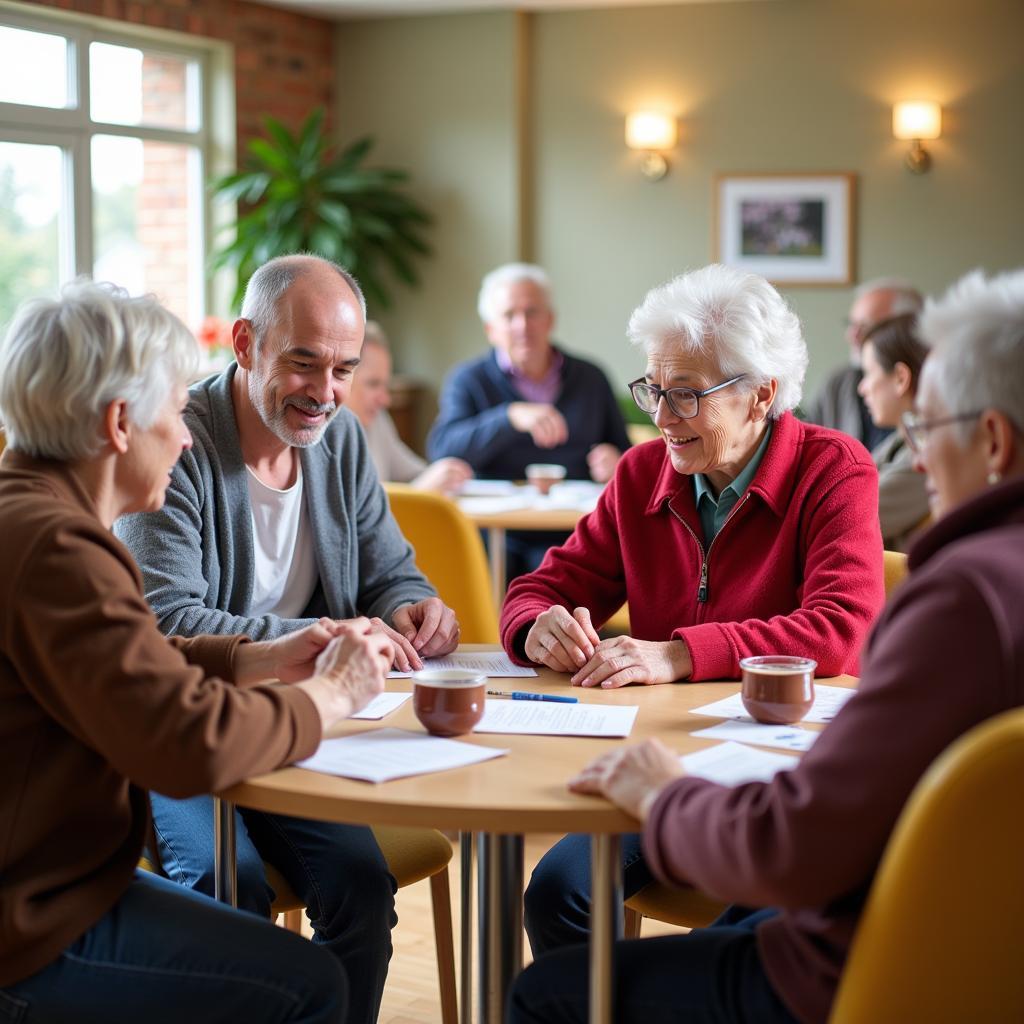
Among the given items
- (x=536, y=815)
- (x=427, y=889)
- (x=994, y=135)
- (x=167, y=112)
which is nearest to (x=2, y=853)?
(x=536, y=815)

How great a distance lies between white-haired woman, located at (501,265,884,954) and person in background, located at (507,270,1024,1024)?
519mm

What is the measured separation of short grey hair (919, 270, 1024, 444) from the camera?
140 centimetres

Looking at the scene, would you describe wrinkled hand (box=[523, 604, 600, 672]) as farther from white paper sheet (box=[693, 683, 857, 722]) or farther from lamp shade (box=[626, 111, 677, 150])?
lamp shade (box=[626, 111, 677, 150])

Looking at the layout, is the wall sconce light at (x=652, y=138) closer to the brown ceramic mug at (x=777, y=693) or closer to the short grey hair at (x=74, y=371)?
the brown ceramic mug at (x=777, y=693)

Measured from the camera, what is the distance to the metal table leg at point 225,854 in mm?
1887

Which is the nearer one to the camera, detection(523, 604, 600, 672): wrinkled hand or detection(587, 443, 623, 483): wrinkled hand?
detection(523, 604, 600, 672): wrinkled hand

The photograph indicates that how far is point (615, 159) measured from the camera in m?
7.63

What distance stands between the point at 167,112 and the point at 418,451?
7.40 ft

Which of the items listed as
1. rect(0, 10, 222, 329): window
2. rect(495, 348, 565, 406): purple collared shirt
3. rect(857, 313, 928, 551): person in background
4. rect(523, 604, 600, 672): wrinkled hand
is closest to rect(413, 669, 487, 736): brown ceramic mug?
rect(523, 604, 600, 672): wrinkled hand

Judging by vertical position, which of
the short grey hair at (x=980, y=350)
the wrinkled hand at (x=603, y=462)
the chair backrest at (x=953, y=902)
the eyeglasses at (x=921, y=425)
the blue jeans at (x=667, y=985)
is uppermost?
the short grey hair at (x=980, y=350)

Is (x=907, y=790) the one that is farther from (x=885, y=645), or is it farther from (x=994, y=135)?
(x=994, y=135)

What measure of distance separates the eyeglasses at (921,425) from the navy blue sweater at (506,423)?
3.42 metres

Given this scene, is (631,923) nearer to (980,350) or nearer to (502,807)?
(502,807)

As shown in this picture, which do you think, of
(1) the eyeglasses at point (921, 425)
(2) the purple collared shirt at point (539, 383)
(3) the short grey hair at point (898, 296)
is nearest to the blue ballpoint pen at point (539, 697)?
(1) the eyeglasses at point (921, 425)
